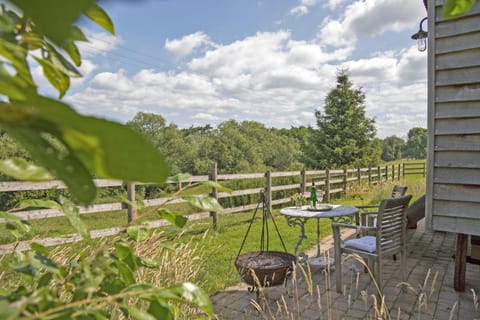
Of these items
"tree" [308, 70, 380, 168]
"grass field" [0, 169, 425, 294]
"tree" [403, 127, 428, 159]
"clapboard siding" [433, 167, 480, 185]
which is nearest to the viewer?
"clapboard siding" [433, 167, 480, 185]

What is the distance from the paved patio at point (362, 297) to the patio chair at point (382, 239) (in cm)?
20

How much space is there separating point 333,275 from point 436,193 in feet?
5.02

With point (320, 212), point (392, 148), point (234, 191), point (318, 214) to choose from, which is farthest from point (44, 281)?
point (392, 148)

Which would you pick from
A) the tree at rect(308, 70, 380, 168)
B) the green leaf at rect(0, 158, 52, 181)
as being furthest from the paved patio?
the tree at rect(308, 70, 380, 168)

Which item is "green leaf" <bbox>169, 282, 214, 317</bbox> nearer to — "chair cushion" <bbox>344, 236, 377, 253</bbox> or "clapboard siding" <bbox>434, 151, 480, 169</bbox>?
"clapboard siding" <bbox>434, 151, 480, 169</bbox>

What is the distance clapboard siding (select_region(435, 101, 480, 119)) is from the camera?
2.69 m

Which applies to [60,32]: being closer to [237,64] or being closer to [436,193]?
[436,193]

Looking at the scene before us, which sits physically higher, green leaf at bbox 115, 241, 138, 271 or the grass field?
green leaf at bbox 115, 241, 138, 271

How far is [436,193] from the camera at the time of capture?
2.93 metres

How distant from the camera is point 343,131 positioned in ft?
58.3

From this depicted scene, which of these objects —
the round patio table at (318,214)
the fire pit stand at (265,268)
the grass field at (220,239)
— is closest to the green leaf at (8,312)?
the grass field at (220,239)

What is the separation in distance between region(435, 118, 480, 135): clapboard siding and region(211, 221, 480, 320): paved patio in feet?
3.78

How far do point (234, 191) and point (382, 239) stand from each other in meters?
4.41

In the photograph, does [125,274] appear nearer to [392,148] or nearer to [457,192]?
[457,192]
